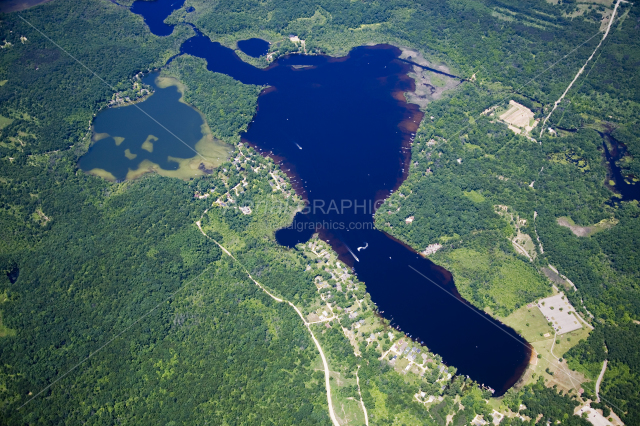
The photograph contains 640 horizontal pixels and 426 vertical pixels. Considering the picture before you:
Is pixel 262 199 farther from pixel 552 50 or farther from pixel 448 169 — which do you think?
pixel 552 50

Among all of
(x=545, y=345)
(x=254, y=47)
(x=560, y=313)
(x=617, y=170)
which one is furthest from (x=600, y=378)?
(x=254, y=47)

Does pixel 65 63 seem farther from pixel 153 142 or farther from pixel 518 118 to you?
pixel 518 118

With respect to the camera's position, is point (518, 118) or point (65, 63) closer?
point (518, 118)

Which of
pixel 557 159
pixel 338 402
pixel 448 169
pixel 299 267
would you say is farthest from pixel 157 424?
pixel 557 159

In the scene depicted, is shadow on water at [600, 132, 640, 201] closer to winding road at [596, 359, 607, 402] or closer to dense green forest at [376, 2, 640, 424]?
dense green forest at [376, 2, 640, 424]

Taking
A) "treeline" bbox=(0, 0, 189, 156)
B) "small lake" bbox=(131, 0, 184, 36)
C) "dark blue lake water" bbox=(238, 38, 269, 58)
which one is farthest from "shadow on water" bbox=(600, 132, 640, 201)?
"small lake" bbox=(131, 0, 184, 36)

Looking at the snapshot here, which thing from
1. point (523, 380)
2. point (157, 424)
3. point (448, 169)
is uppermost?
point (448, 169)
